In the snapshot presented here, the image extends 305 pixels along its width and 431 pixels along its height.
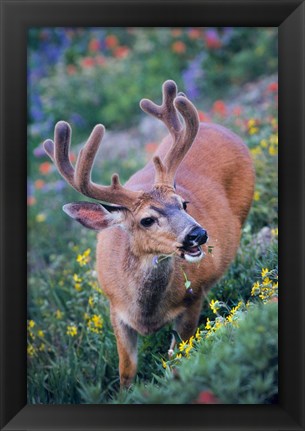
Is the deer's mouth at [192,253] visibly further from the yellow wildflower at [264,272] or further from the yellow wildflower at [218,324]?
the yellow wildflower at [264,272]

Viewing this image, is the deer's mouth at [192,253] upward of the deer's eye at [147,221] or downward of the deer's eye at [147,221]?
downward

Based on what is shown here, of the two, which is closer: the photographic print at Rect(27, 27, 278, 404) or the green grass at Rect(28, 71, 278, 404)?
the green grass at Rect(28, 71, 278, 404)

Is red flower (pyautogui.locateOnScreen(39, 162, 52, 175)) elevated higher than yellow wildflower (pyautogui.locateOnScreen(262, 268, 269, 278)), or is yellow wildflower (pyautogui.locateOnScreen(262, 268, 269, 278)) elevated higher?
red flower (pyautogui.locateOnScreen(39, 162, 52, 175))

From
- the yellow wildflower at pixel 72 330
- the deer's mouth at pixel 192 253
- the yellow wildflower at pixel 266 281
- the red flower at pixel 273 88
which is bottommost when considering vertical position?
the yellow wildflower at pixel 72 330

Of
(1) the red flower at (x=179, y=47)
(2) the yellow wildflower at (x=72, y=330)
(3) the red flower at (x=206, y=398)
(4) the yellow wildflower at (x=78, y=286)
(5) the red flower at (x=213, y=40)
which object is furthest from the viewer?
(1) the red flower at (x=179, y=47)

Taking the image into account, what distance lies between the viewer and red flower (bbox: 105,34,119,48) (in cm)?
1026

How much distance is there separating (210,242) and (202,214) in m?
0.20

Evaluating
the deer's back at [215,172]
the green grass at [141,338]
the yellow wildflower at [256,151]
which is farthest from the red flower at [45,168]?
the deer's back at [215,172]

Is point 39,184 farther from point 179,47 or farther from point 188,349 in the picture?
point 188,349

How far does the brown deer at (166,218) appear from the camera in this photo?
4.69 meters

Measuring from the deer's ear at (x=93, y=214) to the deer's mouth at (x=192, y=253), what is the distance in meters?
0.48

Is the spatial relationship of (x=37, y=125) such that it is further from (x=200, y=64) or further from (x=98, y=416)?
(x=98, y=416)

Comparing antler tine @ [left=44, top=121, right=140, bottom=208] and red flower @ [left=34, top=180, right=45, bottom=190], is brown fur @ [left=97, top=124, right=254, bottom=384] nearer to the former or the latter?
antler tine @ [left=44, top=121, right=140, bottom=208]

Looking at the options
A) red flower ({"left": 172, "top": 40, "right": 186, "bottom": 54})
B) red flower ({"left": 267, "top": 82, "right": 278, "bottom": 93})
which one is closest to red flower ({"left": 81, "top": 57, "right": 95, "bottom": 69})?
red flower ({"left": 172, "top": 40, "right": 186, "bottom": 54})
